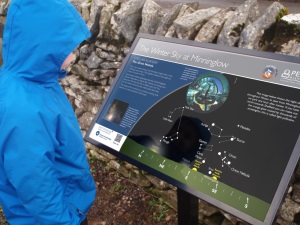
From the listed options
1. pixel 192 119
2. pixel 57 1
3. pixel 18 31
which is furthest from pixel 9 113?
pixel 192 119

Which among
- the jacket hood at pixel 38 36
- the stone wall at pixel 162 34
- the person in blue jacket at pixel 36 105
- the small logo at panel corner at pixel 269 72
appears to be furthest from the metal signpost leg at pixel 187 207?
the jacket hood at pixel 38 36

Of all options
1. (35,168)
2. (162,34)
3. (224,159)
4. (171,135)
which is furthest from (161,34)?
(35,168)

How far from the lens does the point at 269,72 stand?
179 cm

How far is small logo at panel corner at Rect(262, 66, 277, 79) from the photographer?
5.83 ft

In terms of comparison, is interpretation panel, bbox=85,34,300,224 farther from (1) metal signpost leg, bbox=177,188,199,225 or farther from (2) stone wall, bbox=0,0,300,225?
(2) stone wall, bbox=0,0,300,225

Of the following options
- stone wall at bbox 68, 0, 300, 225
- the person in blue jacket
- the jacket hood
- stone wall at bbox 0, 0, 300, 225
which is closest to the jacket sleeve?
the person in blue jacket

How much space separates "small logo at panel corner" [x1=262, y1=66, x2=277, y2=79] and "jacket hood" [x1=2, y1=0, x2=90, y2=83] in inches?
40.8

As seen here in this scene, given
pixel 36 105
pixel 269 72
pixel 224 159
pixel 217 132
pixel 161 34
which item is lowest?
pixel 36 105

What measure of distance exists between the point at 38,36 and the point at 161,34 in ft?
4.84

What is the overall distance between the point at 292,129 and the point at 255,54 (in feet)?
1.59

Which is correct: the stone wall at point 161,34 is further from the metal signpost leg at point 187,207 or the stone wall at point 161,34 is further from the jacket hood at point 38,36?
the jacket hood at point 38,36

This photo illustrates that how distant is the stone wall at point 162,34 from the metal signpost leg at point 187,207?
55cm

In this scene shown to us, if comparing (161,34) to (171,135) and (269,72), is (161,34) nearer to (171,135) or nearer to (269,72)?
(171,135)

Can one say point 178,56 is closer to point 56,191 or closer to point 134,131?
point 134,131
